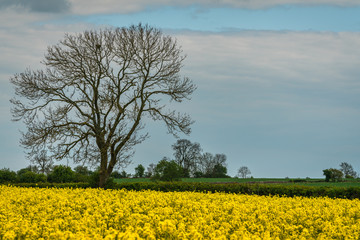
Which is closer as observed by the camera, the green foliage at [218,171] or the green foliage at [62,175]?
the green foliage at [62,175]

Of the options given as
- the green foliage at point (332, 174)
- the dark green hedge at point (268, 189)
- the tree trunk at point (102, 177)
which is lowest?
the dark green hedge at point (268, 189)

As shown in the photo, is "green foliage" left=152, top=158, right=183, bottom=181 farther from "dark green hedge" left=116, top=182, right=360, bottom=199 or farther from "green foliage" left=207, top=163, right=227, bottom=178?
"green foliage" left=207, top=163, right=227, bottom=178

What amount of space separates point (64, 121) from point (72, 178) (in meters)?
11.0

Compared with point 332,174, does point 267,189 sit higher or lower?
lower

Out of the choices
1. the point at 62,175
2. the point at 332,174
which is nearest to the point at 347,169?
the point at 332,174

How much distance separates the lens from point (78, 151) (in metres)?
31.3

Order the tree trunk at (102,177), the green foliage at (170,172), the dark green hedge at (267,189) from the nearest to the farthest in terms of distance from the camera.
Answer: the dark green hedge at (267,189) → the tree trunk at (102,177) → the green foliage at (170,172)

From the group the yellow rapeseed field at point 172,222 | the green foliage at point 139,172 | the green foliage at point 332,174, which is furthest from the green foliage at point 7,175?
the green foliage at point 332,174

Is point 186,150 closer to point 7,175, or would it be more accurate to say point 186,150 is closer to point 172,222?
point 7,175

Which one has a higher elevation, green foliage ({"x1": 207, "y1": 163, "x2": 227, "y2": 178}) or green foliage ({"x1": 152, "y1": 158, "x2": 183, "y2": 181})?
green foliage ({"x1": 207, "y1": 163, "x2": 227, "y2": 178})

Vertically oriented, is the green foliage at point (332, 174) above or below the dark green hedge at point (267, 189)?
above

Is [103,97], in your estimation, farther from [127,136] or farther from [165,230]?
[165,230]

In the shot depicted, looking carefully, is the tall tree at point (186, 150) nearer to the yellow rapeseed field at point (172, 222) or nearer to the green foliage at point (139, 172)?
the green foliage at point (139, 172)

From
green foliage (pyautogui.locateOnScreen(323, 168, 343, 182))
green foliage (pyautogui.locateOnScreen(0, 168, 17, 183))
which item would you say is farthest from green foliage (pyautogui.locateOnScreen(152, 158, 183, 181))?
green foliage (pyautogui.locateOnScreen(323, 168, 343, 182))
